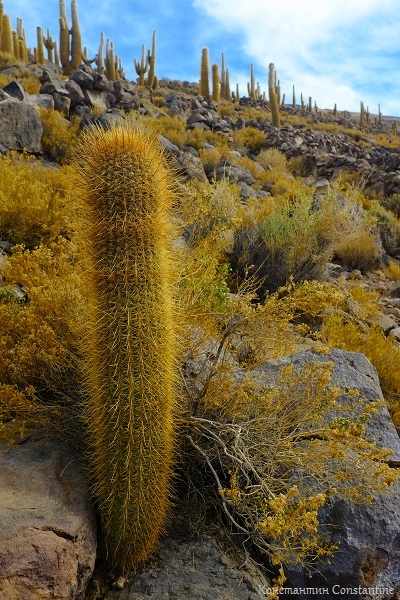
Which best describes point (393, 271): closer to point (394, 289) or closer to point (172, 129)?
point (394, 289)

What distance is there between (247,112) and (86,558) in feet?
91.7

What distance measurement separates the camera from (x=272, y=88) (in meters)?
28.2

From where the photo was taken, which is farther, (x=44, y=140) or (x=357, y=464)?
(x=44, y=140)

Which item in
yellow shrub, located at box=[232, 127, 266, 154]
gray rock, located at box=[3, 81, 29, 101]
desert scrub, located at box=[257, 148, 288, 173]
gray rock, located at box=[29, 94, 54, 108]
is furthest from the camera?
yellow shrub, located at box=[232, 127, 266, 154]

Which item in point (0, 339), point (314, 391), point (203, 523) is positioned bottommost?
point (203, 523)

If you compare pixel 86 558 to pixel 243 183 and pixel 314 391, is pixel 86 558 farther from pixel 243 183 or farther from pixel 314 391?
pixel 243 183

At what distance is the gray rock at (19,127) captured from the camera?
9.31 metres

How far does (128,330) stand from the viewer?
2.13 meters

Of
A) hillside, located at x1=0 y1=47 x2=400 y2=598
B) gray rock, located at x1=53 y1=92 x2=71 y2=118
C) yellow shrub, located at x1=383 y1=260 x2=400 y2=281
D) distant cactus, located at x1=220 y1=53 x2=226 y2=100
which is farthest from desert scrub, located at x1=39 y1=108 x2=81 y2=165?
distant cactus, located at x1=220 y1=53 x2=226 y2=100

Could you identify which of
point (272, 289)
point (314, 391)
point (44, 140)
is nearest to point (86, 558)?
point (314, 391)

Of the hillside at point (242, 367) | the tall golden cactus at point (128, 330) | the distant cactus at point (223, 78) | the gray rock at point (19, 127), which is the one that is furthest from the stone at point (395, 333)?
the distant cactus at point (223, 78)

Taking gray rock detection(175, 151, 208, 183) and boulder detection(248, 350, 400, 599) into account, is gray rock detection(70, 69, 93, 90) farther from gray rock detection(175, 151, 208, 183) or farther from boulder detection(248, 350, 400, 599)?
boulder detection(248, 350, 400, 599)

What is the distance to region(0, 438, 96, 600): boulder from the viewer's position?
6.51 ft

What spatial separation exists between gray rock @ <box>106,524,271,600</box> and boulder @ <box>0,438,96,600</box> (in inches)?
12.4
